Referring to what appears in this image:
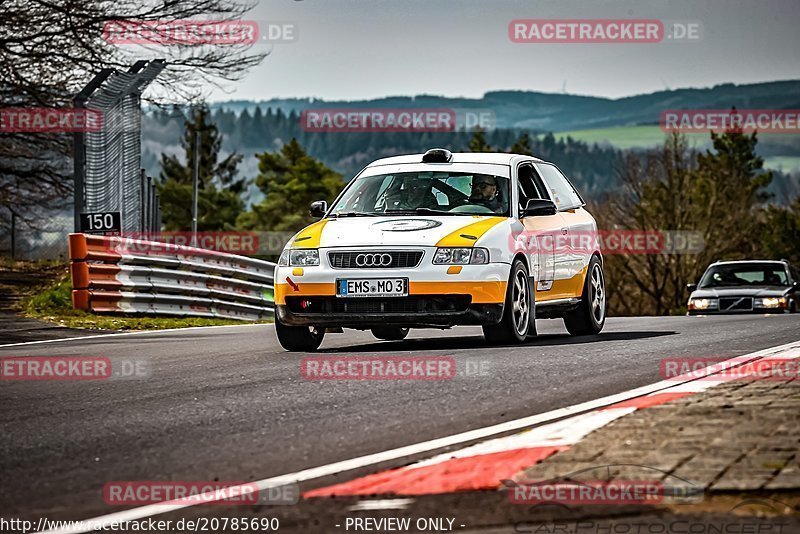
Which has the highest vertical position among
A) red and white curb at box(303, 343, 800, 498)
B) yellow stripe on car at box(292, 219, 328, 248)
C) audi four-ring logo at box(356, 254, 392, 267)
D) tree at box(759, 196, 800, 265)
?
yellow stripe on car at box(292, 219, 328, 248)

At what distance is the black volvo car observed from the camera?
23375 mm

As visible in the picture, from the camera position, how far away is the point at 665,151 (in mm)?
68062

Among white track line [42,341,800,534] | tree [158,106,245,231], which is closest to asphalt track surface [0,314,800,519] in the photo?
white track line [42,341,800,534]

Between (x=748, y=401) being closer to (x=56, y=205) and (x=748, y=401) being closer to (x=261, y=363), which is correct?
(x=261, y=363)

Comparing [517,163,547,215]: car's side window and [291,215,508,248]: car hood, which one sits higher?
[517,163,547,215]: car's side window

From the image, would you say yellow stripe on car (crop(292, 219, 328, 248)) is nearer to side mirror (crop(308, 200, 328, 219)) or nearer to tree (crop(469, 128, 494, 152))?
side mirror (crop(308, 200, 328, 219))

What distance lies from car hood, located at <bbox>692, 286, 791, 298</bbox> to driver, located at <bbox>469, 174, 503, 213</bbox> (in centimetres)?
1238

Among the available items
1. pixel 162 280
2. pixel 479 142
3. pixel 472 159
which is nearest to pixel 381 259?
pixel 472 159

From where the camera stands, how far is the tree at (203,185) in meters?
124

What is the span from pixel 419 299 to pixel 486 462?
18.6 feet

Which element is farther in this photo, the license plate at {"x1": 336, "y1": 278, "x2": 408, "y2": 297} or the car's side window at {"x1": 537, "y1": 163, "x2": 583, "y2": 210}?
the car's side window at {"x1": 537, "y1": 163, "x2": 583, "y2": 210}

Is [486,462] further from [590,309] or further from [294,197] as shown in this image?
[294,197]

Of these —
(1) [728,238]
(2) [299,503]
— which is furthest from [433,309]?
(1) [728,238]

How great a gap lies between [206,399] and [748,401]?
129 inches
